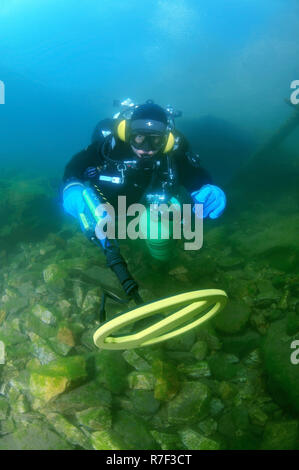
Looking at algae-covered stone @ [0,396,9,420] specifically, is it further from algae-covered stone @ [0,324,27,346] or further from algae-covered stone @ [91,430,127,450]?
algae-covered stone @ [91,430,127,450]

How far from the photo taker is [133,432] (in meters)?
2.68

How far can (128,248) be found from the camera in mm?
6000

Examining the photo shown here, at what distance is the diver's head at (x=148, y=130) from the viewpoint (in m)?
3.80

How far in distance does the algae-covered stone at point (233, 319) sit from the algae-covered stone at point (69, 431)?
80.0 inches

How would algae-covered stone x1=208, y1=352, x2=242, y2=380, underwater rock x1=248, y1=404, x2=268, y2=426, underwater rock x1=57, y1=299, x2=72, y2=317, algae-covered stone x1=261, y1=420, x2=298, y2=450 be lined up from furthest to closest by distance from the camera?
underwater rock x1=57, y1=299, x2=72, y2=317, algae-covered stone x1=208, y1=352, x2=242, y2=380, underwater rock x1=248, y1=404, x2=268, y2=426, algae-covered stone x1=261, y1=420, x2=298, y2=450

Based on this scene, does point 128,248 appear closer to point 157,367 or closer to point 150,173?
point 150,173

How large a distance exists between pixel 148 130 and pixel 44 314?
3.04 meters

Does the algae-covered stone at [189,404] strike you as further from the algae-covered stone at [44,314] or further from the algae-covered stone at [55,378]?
the algae-covered stone at [44,314]

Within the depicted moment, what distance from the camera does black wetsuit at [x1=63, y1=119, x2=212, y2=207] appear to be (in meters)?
4.20

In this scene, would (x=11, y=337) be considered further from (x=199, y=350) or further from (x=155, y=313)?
(x=155, y=313)

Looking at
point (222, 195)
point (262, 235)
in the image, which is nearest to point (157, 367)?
point (222, 195)

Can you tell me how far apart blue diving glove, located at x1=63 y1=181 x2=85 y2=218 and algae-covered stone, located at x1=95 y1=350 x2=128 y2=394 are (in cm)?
196
